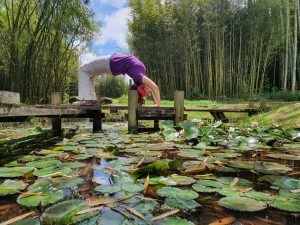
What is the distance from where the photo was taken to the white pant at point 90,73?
4.73 metres

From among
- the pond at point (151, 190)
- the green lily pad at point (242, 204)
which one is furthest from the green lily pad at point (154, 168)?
the green lily pad at point (242, 204)

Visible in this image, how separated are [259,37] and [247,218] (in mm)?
13292

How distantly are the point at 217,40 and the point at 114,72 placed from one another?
975 cm

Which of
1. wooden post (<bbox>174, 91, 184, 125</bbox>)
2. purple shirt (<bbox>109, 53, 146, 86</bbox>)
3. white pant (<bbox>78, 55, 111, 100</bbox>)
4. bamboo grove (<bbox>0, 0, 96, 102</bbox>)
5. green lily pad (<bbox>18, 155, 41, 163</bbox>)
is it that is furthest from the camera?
bamboo grove (<bbox>0, 0, 96, 102</bbox>)

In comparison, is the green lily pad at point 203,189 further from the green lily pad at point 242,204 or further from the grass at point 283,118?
the grass at point 283,118

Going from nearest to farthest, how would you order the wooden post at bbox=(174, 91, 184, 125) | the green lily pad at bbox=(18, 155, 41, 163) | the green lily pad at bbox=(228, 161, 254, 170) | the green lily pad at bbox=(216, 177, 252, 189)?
the green lily pad at bbox=(216, 177, 252, 189)
the green lily pad at bbox=(228, 161, 254, 170)
the green lily pad at bbox=(18, 155, 41, 163)
the wooden post at bbox=(174, 91, 184, 125)

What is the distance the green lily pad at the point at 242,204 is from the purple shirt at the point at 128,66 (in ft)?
10.9

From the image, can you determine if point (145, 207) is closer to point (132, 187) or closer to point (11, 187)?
point (132, 187)

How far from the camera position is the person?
4.60 m

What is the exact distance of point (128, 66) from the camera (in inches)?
182

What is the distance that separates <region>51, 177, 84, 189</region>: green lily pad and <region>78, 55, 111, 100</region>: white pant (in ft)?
10.2

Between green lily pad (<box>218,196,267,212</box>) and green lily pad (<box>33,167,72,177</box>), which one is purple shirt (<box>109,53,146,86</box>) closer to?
green lily pad (<box>33,167,72,177</box>)

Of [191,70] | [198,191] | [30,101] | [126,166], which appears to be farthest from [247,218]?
[191,70]

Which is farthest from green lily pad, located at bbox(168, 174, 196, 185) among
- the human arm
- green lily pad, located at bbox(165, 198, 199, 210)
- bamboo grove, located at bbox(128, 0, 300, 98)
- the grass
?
bamboo grove, located at bbox(128, 0, 300, 98)
